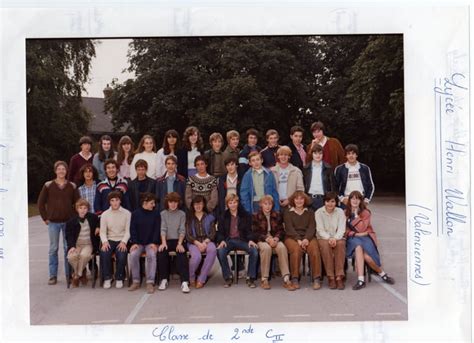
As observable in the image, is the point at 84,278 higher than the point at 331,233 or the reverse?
the reverse

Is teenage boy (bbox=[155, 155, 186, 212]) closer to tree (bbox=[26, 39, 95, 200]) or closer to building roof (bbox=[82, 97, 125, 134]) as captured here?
building roof (bbox=[82, 97, 125, 134])

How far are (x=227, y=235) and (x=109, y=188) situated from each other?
1.08m

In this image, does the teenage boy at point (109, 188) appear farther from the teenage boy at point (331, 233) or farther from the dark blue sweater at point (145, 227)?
the teenage boy at point (331, 233)

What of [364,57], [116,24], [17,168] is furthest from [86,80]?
[364,57]

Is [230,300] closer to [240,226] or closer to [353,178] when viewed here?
[240,226]

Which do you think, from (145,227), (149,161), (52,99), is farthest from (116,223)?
(52,99)

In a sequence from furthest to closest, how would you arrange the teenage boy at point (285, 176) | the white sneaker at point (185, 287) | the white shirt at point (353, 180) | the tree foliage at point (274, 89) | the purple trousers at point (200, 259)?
1. the teenage boy at point (285, 176)
2. the white shirt at point (353, 180)
3. the purple trousers at point (200, 259)
4. the white sneaker at point (185, 287)
5. the tree foliage at point (274, 89)

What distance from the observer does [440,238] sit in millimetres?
4430

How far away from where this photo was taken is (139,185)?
16.2ft

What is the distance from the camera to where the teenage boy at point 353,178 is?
4766mm

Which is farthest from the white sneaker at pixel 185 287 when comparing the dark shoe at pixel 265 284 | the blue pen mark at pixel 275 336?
the blue pen mark at pixel 275 336

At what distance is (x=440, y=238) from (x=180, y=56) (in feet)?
8.10

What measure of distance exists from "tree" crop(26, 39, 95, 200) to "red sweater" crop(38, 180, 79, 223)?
4.9 inches

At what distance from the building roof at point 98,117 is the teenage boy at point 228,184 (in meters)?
0.96
